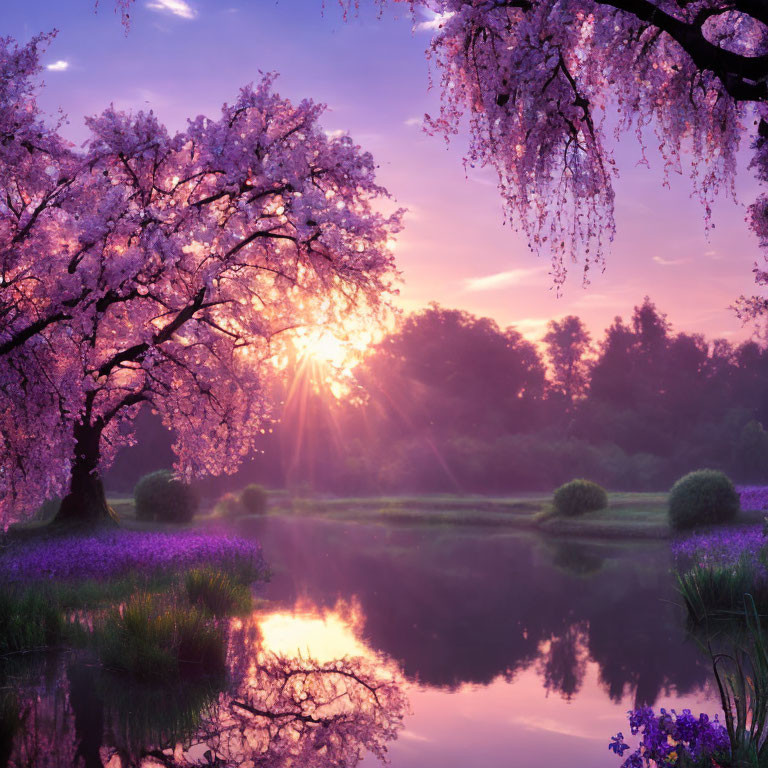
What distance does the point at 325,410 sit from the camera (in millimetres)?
49750

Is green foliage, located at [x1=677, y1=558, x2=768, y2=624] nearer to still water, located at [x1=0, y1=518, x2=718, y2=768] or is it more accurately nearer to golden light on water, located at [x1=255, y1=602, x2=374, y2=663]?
still water, located at [x1=0, y1=518, x2=718, y2=768]

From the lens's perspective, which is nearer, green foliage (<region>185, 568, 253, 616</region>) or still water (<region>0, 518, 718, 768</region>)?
still water (<region>0, 518, 718, 768</region>)

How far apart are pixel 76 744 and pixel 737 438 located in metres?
49.1

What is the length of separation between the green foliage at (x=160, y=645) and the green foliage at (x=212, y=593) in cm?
287

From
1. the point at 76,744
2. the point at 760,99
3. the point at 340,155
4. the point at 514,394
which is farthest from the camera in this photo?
the point at 514,394

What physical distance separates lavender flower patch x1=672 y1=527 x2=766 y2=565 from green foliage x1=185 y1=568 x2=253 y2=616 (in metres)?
8.01

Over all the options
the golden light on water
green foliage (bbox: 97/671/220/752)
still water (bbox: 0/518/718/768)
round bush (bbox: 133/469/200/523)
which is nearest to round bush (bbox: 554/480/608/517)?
still water (bbox: 0/518/718/768)

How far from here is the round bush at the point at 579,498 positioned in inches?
1172

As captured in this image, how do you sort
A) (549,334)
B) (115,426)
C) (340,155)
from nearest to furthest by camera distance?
(340,155) < (115,426) < (549,334)

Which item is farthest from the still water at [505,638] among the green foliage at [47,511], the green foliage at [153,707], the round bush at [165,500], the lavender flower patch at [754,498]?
the green foliage at [47,511]

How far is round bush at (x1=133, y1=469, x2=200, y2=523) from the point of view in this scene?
29891mm

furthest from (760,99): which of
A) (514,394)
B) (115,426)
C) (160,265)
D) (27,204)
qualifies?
(514,394)

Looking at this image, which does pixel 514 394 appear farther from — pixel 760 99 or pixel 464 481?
pixel 760 99

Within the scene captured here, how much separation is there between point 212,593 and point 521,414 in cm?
4677
